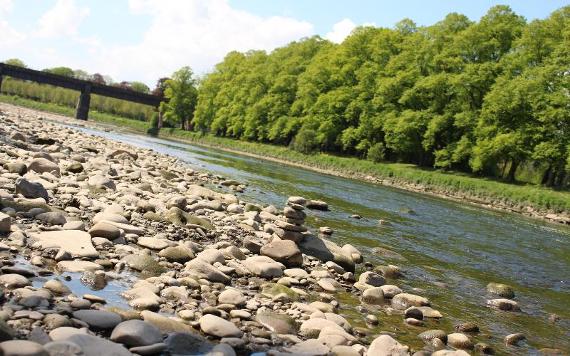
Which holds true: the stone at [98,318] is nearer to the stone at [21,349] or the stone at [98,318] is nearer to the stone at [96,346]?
the stone at [96,346]

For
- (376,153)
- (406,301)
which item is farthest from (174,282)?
(376,153)

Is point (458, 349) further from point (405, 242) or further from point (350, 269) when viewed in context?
point (405, 242)

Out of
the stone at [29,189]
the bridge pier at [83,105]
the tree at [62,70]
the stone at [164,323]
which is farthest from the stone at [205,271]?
the tree at [62,70]

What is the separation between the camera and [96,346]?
4812 mm

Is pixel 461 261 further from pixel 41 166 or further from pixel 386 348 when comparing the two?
pixel 41 166

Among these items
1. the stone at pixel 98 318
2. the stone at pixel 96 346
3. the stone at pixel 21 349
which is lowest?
the stone at pixel 98 318

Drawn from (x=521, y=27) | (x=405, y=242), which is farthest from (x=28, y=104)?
(x=405, y=242)

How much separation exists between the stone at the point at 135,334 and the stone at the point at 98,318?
202 mm

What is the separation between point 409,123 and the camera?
5338cm

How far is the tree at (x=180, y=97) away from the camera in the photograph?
337ft

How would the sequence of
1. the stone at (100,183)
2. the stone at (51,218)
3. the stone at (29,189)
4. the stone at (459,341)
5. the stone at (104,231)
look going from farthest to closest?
the stone at (100,183) < the stone at (29,189) < the stone at (51,218) < the stone at (104,231) < the stone at (459,341)

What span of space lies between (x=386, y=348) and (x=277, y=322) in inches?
56.2

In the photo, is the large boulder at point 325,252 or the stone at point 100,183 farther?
the stone at point 100,183

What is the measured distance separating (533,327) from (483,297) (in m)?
1.66
